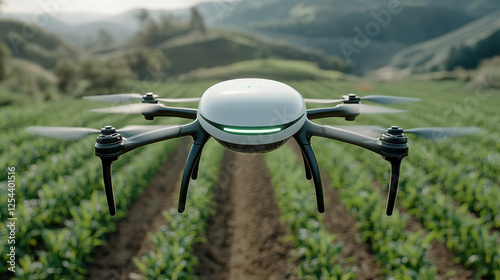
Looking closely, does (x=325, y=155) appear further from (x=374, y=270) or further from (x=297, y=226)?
(x=374, y=270)

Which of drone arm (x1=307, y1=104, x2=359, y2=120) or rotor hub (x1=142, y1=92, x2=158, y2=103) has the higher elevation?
drone arm (x1=307, y1=104, x2=359, y2=120)

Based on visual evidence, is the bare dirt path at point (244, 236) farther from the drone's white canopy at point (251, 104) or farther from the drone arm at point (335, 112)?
the drone's white canopy at point (251, 104)

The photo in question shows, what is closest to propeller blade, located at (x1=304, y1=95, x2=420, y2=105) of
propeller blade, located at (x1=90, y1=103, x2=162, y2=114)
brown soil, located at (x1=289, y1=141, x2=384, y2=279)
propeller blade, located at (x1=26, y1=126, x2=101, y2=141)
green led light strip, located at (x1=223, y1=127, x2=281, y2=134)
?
green led light strip, located at (x1=223, y1=127, x2=281, y2=134)

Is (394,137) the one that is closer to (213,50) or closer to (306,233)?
(306,233)

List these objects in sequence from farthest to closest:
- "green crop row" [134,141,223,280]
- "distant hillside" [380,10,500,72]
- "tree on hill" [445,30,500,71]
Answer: "distant hillside" [380,10,500,72] < "tree on hill" [445,30,500,71] < "green crop row" [134,141,223,280]

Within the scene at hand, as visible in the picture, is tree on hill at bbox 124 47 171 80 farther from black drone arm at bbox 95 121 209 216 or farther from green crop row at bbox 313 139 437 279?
green crop row at bbox 313 139 437 279
